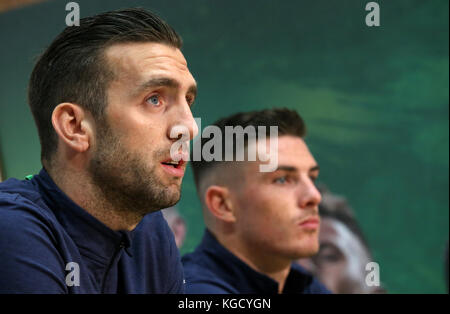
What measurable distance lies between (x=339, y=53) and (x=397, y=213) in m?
0.66

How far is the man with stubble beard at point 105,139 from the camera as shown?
101cm

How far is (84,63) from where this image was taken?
1044 mm

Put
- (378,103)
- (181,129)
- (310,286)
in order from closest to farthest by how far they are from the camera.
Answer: (181,129) < (310,286) < (378,103)

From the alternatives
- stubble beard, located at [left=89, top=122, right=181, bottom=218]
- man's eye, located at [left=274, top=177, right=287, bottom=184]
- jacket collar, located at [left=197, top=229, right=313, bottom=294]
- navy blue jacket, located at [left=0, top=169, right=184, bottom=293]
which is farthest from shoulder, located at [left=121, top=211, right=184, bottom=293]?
man's eye, located at [left=274, top=177, right=287, bottom=184]

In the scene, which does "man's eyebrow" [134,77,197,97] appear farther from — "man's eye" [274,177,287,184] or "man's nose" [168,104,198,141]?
"man's eye" [274,177,287,184]

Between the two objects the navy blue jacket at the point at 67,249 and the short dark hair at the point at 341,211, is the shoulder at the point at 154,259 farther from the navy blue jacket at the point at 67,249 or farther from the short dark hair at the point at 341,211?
the short dark hair at the point at 341,211

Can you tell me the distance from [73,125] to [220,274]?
2.58ft

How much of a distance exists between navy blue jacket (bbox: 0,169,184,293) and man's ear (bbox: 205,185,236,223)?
48 centimetres

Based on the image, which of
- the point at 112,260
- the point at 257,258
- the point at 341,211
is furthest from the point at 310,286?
the point at 112,260

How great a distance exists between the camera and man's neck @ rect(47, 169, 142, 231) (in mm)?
1041

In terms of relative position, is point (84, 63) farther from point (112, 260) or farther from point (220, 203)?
point (220, 203)

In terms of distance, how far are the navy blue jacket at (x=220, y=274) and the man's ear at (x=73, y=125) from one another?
669mm

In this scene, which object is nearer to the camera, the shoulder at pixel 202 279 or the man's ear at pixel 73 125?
the man's ear at pixel 73 125

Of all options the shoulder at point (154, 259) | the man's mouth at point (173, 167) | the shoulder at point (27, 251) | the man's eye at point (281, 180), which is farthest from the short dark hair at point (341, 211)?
the shoulder at point (27, 251)
